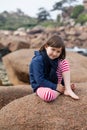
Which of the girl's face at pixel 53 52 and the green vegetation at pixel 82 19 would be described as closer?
the girl's face at pixel 53 52

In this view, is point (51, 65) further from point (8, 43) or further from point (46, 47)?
point (8, 43)

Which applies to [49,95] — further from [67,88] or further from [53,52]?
[53,52]

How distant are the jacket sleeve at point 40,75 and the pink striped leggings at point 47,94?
0.07 metres

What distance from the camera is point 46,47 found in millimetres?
4625

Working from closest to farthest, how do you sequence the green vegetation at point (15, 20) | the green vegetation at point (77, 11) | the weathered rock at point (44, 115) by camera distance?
the weathered rock at point (44, 115) < the green vegetation at point (77, 11) < the green vegetation at point (15, 20)

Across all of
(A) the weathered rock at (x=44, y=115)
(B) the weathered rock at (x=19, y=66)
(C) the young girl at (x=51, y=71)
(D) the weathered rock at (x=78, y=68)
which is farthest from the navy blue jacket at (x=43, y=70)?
(B) the weathered rock at (x=19, y=66)

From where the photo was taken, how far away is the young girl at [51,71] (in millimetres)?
4512

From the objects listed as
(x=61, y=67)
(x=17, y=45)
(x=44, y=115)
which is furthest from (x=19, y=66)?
(x=17, y=45)

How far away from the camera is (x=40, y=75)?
453 cm

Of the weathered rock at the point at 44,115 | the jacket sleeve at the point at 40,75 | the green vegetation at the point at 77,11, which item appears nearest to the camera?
the weathered rock at the point at 44,115

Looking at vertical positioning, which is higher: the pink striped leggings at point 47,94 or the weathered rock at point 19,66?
the pink striped leggings at point 47,94

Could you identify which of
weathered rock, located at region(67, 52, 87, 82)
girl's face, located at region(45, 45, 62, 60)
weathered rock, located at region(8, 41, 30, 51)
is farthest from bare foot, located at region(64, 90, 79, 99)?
weathered rock, located at region(8, 41, 30, 51)

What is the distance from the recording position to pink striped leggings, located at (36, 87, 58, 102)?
438 centimetres

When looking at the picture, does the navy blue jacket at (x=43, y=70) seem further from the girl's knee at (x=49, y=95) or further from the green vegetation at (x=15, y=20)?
the green vegetation at (x=15, y=20)
